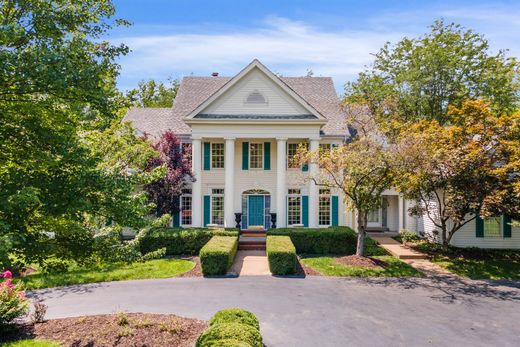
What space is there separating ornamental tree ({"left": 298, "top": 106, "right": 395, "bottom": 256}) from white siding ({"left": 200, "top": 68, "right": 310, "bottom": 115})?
5.19 metres

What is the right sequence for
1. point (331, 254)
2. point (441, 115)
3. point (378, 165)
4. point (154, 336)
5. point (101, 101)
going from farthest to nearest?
point (441, 115) → point (331, 254) → point (378, 165) → point (154, 336) → point (101, 101)

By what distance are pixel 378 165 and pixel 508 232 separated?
9.77 m

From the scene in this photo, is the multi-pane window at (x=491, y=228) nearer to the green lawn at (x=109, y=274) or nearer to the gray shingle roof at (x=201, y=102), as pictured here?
the gray shingle roof at (x=201, y=102)

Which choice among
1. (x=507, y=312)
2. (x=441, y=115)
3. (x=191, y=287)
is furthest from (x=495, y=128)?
(x=191, y=287)

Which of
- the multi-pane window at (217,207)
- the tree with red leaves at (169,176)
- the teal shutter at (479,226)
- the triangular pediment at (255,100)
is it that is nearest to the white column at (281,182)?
the triangular pediment at (255,100)

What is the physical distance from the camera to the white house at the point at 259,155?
2280 centimetres

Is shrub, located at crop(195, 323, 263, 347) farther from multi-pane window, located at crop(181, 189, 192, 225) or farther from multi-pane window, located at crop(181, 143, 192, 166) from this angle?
multi-pane window, located at crop(181, 189, 192, 225)

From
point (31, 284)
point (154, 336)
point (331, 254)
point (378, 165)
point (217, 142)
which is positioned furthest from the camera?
point (217, 142)

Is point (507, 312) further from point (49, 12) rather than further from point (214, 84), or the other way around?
point (214, 84)

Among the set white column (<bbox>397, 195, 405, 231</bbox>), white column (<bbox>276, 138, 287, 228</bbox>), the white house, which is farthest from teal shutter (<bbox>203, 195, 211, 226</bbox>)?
white column (<bbox>397, 195, 405, 231</bbox>)

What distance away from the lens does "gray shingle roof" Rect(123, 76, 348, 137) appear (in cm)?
2527

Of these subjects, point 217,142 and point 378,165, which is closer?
point 378,165

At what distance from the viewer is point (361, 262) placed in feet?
55.2

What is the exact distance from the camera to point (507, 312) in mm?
11117
